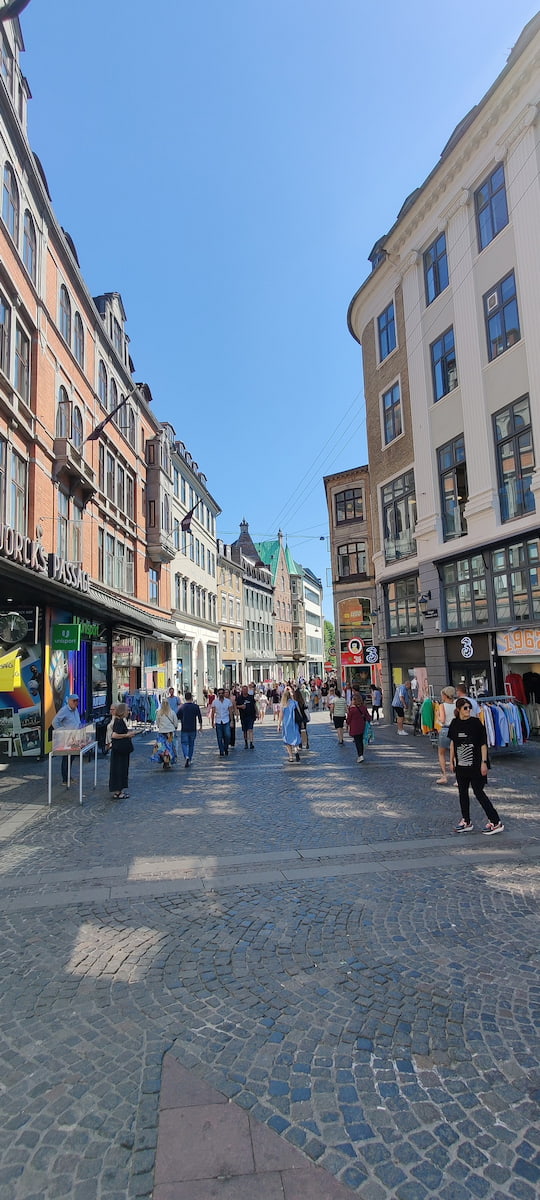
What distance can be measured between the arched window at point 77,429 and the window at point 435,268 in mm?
12413

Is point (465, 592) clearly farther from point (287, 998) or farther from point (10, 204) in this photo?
point (10, 204)

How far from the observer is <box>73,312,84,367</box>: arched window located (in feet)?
66.1

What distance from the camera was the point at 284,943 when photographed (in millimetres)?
4285

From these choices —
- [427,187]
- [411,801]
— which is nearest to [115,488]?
[427,187]

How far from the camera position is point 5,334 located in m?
14.6

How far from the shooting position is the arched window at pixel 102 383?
22927 mm

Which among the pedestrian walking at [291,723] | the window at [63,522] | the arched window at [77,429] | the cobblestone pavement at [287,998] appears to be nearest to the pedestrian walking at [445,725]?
the cobblestone pavement at [287,998]

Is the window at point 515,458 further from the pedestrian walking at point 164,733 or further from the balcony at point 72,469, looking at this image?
the balcony at point 72,469

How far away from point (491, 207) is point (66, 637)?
16.3 metres

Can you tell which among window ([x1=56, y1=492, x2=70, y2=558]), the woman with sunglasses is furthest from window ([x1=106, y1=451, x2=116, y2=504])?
the woman with sunglasses

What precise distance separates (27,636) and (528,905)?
12.6 metres

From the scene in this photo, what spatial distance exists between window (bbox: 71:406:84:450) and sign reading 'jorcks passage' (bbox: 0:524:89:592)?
22.5 feet

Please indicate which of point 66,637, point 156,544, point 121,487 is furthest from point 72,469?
point 156,544

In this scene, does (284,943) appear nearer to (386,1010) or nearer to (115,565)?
(386,1010)
